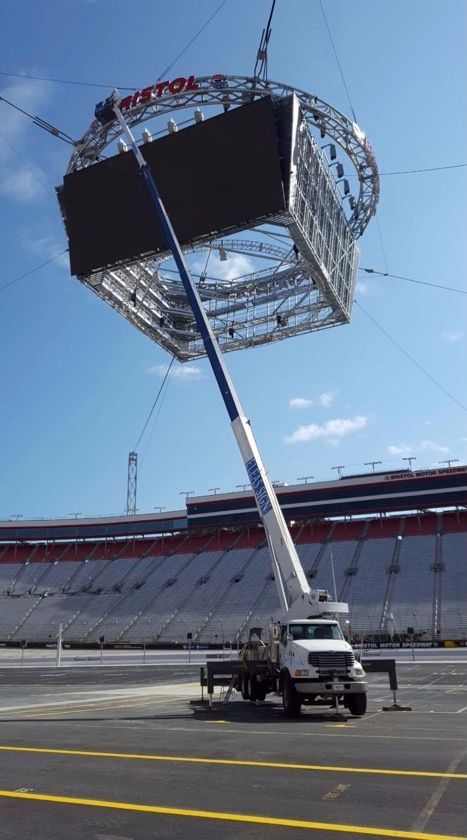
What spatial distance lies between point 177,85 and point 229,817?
1097 inches

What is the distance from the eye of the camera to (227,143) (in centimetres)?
2773

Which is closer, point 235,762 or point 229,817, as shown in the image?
point 229,817

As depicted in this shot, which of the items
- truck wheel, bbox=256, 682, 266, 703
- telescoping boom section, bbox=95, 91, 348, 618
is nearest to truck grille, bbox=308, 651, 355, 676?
telescoping boom section, bbox=95, 91, 348, 618

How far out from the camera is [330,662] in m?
15.2

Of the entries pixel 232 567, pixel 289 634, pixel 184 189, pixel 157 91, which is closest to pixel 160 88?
pixel 157 91

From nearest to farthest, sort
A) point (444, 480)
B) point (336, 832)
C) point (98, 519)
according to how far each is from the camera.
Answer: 1. point (336, 832)
2. point (444, 480)
3. point (98, 519)

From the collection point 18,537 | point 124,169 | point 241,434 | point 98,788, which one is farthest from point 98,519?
point 98,788

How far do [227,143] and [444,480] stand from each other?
5001 centimetres

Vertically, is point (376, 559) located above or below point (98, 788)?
above

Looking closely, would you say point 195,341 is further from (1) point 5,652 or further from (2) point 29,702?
(1) point 5,652

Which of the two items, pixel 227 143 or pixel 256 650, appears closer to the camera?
pixel 256 650

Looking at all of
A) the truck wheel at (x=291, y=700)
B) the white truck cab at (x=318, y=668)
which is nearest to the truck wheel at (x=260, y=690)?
the white truck cab at (x=318, y=668)

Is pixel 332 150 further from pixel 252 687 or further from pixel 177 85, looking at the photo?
pixel 252 687

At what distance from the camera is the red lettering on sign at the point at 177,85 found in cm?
2738
